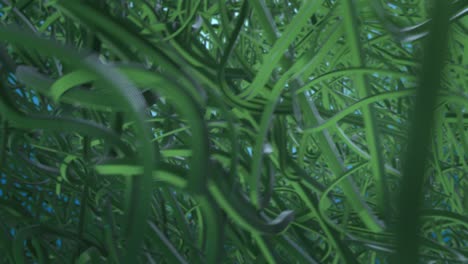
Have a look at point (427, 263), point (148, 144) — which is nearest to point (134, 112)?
point (148, 144)

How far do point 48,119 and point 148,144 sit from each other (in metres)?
0.03

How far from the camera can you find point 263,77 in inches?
4.2

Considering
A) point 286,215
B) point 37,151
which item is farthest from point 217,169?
point 37,151

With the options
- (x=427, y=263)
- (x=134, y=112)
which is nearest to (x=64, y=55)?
(x=134, y=112)

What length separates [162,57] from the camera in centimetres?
9

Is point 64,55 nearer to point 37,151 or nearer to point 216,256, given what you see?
point 216,256

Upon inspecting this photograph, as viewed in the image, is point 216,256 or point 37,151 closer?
point 216,256

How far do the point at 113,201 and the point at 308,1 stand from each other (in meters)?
0.11

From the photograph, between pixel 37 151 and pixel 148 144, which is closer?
pixel 148 144

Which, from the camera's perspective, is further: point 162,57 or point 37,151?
point 37,151

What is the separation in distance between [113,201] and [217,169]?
0.10 metres

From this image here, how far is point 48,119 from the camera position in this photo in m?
0.08

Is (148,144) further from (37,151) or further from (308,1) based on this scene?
(37,151)

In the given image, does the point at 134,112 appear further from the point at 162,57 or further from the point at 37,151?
the point at 37,151
